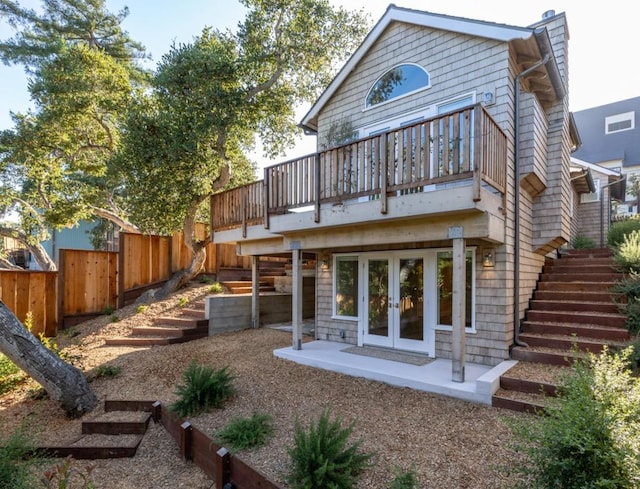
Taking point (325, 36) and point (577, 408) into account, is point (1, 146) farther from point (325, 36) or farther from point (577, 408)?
point (577, 408)

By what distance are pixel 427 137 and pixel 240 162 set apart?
8.62m

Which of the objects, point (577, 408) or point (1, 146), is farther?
point (1, 146)

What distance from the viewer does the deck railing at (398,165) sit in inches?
187

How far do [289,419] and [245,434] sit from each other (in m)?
→ 0.70

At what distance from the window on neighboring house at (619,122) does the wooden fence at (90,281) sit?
24582 mm

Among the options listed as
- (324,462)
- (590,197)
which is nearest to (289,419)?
(324,462)

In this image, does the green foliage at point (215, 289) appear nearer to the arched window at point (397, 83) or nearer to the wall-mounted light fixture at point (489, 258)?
the arched window at point (397, 83)

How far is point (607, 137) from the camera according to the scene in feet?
69.3

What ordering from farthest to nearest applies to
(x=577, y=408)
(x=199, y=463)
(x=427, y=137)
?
(x=427, y=137) → (x=199, y=463) → (x=577, y=408)

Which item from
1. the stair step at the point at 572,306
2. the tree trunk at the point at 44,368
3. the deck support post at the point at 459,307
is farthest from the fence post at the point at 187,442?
the stair step at the point at 572,306

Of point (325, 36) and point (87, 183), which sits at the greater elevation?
point (325, 36)

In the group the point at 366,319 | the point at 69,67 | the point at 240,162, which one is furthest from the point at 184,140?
the point at 366,319

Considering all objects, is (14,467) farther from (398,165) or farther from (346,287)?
(346,287)

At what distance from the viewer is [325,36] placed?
10695 mm
